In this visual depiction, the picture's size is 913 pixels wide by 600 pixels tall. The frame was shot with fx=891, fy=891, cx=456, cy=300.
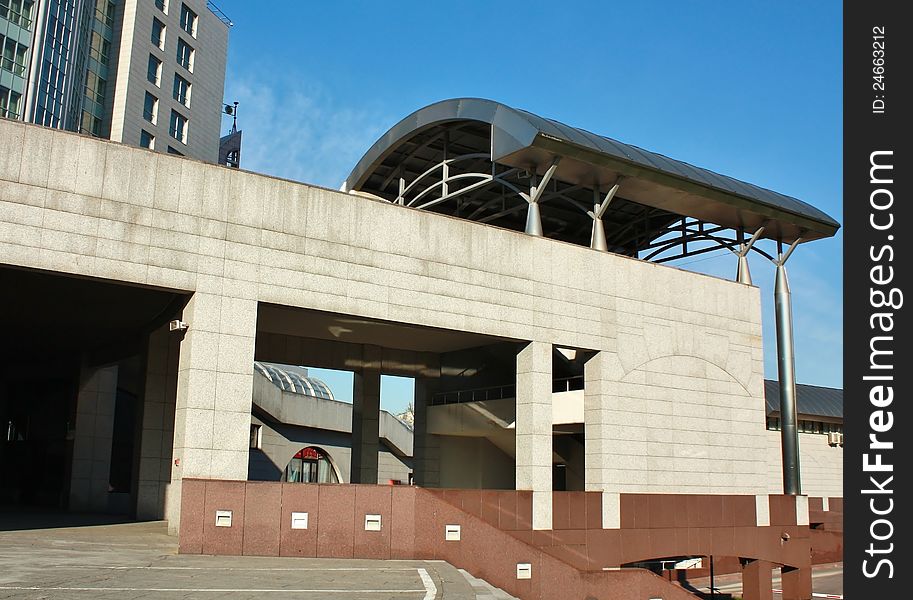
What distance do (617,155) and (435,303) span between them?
28.7ft

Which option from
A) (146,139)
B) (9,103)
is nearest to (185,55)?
(146,139)

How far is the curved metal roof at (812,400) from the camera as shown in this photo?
4715 centimetres

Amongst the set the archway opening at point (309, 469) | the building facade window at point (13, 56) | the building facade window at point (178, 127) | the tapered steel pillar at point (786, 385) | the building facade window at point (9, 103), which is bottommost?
the archway opening at point (309, 469)

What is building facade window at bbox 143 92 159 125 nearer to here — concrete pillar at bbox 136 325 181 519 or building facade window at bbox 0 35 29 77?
building facade window at bbox 0 35 29 77

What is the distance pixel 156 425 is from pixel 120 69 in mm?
44561

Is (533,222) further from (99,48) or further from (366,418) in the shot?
(99,48)

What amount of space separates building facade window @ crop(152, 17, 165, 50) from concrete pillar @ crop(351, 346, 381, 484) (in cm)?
4436

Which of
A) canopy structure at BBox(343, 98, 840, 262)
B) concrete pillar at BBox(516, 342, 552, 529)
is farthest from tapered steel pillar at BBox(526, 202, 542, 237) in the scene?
concrete pillar at BBox(516, 342, 552, 529)

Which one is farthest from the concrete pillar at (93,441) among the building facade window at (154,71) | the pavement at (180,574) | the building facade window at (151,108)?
the building facade window at (154,71)

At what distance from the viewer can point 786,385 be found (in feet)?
113

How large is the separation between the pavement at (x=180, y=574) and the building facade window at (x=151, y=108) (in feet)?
167

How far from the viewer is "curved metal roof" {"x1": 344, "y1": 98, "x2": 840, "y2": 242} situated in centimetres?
2809

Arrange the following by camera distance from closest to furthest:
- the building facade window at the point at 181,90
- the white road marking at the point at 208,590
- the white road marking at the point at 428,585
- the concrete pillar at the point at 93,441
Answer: the white road marking at the point at 208,590 < the white road marking at the point at 428,585 < the concrete pillar at the point at 93,441 < the building facade window at the point at 181,90

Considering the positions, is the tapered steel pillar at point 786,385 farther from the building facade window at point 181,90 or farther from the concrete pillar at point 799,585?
the building facade window at point 181,90
